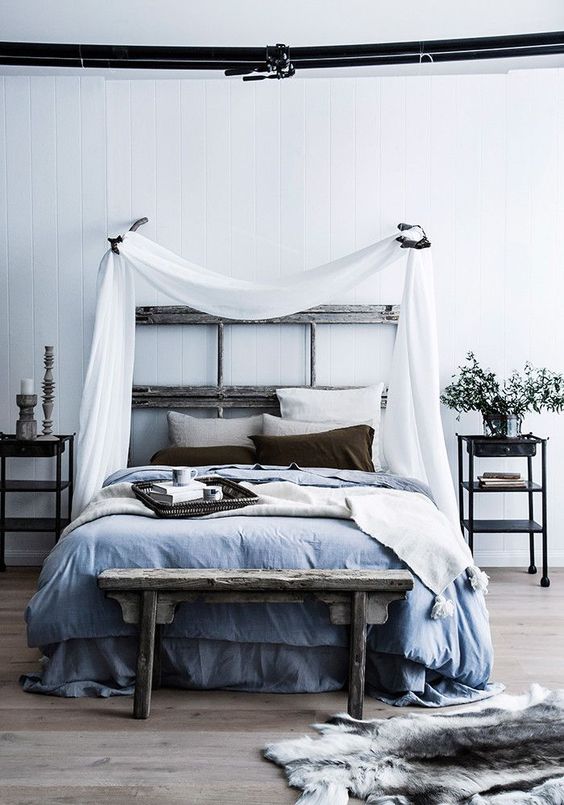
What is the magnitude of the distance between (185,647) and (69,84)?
3.79 m

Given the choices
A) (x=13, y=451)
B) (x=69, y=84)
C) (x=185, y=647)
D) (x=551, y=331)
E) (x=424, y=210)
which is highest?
(x=69, y=84)

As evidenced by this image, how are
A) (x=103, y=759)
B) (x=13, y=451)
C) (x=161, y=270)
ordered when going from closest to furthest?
(x=103, y=759) < (x=161, y=270) < (x=13, y=451)

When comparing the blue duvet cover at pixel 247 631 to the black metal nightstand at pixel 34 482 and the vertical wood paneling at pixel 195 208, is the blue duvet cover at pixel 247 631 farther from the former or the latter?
the vertical wood paneling at pixel 195 208

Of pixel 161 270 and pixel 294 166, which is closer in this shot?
pixel 161 270

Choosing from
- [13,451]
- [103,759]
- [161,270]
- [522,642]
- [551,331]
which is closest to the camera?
[103,759]

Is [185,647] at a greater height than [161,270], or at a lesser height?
lesser

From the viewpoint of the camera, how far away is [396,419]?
4.86 meters

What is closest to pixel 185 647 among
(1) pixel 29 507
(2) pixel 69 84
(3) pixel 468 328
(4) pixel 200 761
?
(4) pixel 200 761

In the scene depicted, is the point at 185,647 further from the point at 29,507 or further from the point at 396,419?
the point at 29,507

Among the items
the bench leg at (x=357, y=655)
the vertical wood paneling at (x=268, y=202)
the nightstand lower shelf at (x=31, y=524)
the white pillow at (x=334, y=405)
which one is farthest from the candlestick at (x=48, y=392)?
the bench leg at (x=357, y=655)

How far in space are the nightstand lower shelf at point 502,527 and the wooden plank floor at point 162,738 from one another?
115 centimetres

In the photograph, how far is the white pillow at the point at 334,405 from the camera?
5.13m

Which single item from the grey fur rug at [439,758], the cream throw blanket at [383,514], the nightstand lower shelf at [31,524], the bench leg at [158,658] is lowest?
the grey fur rug at [439,758]

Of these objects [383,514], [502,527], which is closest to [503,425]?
[502,527]
